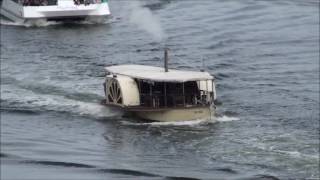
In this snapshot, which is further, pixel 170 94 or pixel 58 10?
pixel 58 10

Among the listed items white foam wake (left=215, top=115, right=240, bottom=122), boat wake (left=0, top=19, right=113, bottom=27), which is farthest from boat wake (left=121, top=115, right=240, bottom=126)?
boat wake (left=0, top=19, right=113, bottom=27)

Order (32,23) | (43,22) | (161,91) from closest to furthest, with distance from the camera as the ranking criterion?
(161,91), (32,23), (43,22)

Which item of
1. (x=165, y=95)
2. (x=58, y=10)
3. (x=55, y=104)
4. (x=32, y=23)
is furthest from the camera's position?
(x=32, y=23)

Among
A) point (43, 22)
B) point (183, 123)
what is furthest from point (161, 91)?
point (43, 22)

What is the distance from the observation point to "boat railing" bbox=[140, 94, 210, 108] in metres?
42.8

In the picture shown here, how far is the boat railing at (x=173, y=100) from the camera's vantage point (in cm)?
4278

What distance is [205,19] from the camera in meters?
73.9

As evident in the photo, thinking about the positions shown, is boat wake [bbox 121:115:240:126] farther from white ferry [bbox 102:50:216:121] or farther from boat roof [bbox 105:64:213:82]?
boat roof [bbox 105:64:213:82]

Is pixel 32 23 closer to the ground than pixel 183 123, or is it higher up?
higher up

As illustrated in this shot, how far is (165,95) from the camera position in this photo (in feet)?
140

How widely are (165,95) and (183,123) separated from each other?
5.94 feet

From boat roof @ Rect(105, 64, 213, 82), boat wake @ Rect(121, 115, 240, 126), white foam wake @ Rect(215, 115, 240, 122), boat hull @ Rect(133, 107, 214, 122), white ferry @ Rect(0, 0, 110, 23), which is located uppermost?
white ferry @ Rect(0, 0, 110, 23)

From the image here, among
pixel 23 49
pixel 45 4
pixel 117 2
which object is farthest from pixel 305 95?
pixel 117 2

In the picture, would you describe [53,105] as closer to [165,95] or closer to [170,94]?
[165,95]
